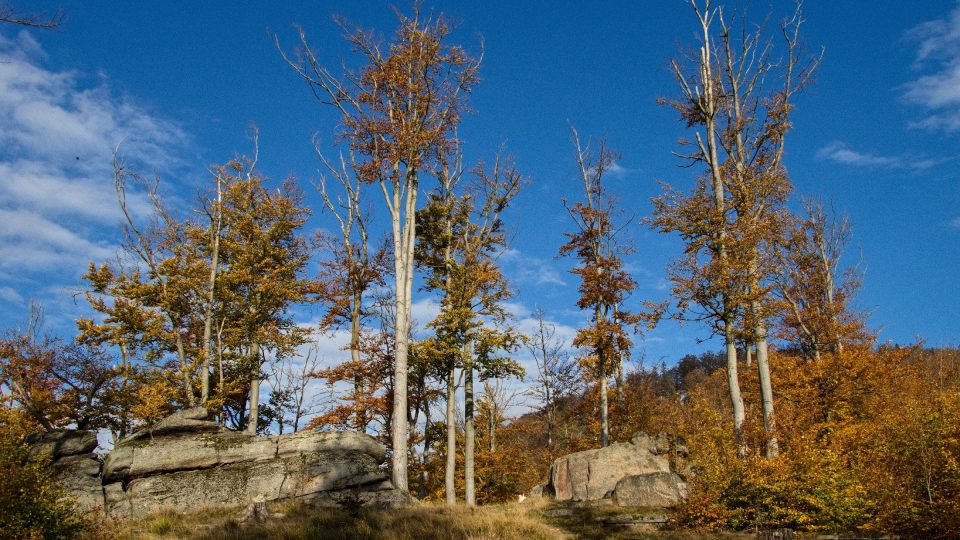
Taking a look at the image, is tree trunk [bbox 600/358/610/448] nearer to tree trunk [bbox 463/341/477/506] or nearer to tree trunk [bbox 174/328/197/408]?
tree trunk [bbox 463/341/477/506]

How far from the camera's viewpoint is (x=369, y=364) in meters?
26.4

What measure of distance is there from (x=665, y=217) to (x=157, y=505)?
1720cm

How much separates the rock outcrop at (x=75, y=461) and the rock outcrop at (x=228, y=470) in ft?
1.08

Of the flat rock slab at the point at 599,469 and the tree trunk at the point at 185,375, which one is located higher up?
the tree trunk at the point at 185,375

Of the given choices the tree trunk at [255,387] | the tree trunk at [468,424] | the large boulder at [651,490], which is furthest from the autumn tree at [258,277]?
the large boulder at [651,490]

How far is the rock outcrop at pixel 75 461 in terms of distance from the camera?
14.2 metres

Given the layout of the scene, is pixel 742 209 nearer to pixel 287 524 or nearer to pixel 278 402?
pixel 287 524

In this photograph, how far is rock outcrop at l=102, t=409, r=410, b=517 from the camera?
14.7m

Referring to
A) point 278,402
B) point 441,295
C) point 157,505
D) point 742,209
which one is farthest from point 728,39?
point 278,402

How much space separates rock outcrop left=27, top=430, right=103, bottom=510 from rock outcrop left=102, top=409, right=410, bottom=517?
33 cm

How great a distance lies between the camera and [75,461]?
589 inches

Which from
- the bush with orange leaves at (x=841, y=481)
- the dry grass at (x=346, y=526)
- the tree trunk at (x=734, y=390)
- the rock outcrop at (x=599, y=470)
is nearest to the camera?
the dry grass at (x=346, y=526)

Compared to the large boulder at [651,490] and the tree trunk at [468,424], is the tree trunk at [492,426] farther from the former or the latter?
the large boulder at [651,490]

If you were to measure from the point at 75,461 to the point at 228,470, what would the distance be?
382 cm
